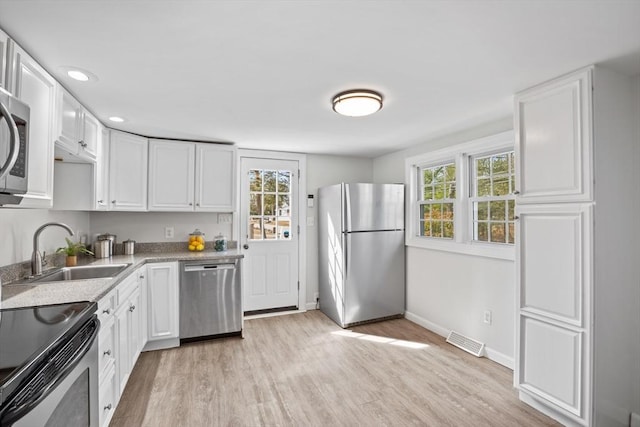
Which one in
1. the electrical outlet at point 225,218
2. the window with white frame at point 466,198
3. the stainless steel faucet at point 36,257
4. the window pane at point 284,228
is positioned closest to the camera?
the stainless steel faucet at point 36,257

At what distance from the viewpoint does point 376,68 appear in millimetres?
1843

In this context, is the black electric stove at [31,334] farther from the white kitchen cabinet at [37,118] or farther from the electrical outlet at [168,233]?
the electrical outlet at [168,233]

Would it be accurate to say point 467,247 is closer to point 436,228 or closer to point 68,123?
point 436,228

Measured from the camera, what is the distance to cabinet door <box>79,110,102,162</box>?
Result: 2453 millimetres

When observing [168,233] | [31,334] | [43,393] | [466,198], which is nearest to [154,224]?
[168,233]

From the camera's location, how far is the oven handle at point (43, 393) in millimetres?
864

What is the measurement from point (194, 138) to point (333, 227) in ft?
6.18

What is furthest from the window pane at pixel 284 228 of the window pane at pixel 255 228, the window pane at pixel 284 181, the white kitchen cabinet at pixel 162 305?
the white kitchen cabinet at pixel 162 305

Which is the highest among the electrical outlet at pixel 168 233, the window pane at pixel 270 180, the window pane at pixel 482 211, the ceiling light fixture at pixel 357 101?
the ceiling light fixture at pixel 357 101

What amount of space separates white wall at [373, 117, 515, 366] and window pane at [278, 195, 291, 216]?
148cm

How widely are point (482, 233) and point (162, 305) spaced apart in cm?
323

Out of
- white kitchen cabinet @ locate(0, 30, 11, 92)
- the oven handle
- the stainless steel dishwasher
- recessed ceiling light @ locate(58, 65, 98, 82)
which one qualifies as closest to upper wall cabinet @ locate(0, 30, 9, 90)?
white kitchen cabinet @ locate(0, 30, 11, 92)

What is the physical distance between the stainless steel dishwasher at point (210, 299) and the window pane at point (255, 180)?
1135 millimetres

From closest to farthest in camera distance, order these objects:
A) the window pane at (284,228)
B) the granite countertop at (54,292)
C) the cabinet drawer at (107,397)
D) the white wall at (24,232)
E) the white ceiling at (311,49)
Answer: the white ceiling at (311,49) < the granite countertop at (54,292) < the cabinet drawer at (107,397) < the white wall at (24,232) < the window pane at (284,228)
